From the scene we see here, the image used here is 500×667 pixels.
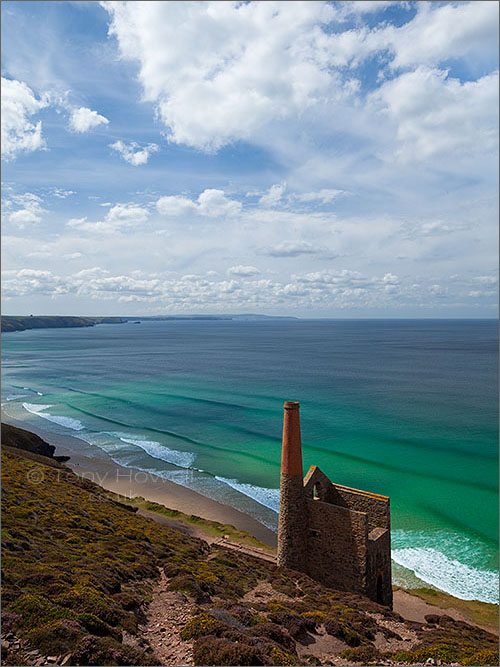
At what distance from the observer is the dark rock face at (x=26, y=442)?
133 ft

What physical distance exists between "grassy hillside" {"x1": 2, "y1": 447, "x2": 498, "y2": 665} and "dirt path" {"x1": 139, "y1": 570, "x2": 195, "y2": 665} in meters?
0.23

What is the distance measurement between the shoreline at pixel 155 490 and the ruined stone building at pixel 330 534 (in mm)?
9123

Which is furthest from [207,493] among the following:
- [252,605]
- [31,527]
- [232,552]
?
[252,605]

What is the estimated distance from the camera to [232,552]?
24406mm

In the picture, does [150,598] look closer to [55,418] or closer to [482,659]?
[482,659]

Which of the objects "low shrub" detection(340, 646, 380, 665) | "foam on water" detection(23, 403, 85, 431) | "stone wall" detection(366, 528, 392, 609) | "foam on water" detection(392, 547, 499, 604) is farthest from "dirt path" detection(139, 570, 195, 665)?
"foam on water" detection(23, 403, 85, 431)

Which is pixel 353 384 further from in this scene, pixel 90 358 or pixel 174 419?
pixel 90 358

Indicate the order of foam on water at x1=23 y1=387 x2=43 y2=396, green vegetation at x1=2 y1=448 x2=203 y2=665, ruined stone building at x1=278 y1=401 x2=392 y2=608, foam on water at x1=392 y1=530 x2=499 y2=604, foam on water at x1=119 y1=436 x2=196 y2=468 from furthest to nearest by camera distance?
foam on water at x1=23 y1=387 x2=43 y2=396 → foam on water at x1=119 y1=436 x2=196 y2=468 → foam on water at x1=392 y1=530 x2=499 y2=604 → ruined stone building at x1=278 y1=401 x2=392 y2=608 → green vegetation at x1=2 y1=448 x2=203 y2=665

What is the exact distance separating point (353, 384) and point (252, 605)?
70.0 metres

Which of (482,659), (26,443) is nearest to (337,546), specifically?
(482,659)

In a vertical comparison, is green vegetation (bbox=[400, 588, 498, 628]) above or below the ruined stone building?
below

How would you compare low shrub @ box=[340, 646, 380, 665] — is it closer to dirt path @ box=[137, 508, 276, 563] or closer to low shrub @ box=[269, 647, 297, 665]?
low shrub @ box=[269, 647, 297, 665]

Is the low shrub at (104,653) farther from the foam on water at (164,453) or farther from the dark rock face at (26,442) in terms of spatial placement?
the dark rock face at (26,442)

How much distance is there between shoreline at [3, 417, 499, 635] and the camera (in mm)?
21484
